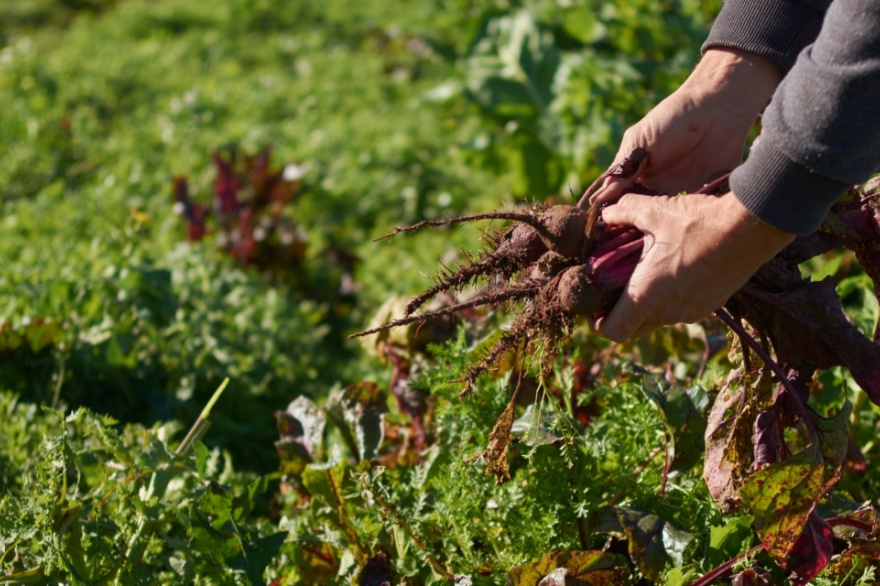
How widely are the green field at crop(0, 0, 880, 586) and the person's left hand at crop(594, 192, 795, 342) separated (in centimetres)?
33

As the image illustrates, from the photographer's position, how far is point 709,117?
75.4 inches

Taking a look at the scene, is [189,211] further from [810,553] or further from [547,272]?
[810,553]

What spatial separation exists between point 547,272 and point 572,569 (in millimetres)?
583

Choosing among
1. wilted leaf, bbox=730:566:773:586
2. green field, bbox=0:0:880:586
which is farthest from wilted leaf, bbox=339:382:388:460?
wilted leaf, bbox=730:566:773:586

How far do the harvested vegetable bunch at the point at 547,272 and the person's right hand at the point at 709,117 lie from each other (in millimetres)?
61

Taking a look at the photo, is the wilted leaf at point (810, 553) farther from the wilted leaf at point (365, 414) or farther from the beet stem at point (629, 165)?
the wilted leaf at point (365, 414)

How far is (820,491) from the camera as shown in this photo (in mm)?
1674

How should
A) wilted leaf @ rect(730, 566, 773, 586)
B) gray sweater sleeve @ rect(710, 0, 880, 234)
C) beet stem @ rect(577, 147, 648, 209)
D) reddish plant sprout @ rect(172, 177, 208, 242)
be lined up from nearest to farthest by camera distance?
gray sweater sleeve @ rect(710, 0, 880, 234)
wilted leaf @ rect(730, 566, 773, 586)
beet stem @ rect(577, 147, 648, 209)
reddish plant sprout @ rect(172, 177, 208, 242)

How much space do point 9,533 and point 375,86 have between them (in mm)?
5271

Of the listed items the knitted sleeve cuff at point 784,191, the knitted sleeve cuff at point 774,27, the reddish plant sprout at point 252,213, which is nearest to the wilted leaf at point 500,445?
the knitted sleeve cuff at point 784,191

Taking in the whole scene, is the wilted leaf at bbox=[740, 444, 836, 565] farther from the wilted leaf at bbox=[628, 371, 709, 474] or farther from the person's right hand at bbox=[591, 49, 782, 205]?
the person's right hand at bbox=[591, 49, 782, 205]

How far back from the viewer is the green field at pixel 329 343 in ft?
6.36

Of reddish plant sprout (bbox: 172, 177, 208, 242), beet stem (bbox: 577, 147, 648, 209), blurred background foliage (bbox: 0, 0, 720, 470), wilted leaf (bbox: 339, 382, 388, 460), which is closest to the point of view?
beet stem (bbox: 577, 147, 648, 209)

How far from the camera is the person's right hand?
1.91 meters
